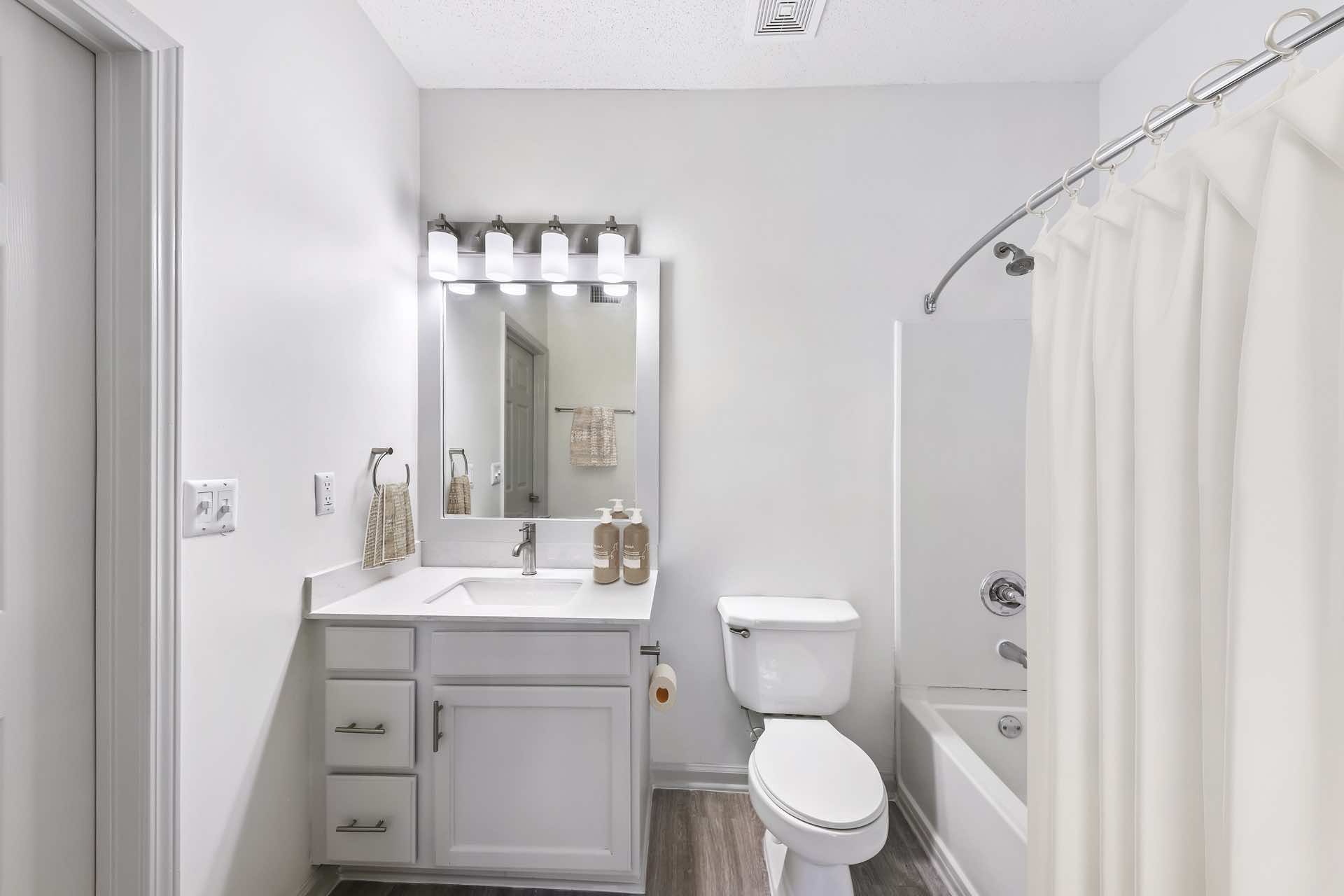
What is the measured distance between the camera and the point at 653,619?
198 cm

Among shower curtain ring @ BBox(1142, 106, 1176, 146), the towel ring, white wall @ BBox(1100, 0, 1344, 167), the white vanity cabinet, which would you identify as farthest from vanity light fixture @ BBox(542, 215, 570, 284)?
white wall @ BBox(1100, 0, 1344, 167)

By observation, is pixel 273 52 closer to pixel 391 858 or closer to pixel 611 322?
pixel 611 322

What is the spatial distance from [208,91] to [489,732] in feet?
4.91

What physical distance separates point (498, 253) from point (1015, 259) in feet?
5.30

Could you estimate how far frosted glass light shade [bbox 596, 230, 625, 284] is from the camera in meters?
1.86

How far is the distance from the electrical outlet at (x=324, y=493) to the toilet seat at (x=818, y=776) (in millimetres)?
1252

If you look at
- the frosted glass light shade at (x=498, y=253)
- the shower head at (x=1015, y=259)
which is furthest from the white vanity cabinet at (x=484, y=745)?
the shower head at (x=1015, y=259)

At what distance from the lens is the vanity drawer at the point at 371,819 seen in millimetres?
1444

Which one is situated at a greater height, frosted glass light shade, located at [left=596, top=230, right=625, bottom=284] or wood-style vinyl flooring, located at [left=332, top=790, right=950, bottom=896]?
frosted glass light shade, located at [left=596, top=230, right=625, bottom=284]

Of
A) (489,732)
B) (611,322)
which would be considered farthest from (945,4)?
(489,732)

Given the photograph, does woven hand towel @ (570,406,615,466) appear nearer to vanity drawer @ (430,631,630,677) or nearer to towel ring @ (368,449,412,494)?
towel ring @ (368,449,412,494)

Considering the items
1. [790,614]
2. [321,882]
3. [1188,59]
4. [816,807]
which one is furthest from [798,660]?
[1188,59]

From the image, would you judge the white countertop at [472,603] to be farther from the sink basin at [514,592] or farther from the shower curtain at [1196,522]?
the shower curtain at [1196,522]

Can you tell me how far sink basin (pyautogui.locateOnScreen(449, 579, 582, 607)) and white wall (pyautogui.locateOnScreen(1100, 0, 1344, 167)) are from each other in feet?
6.45
